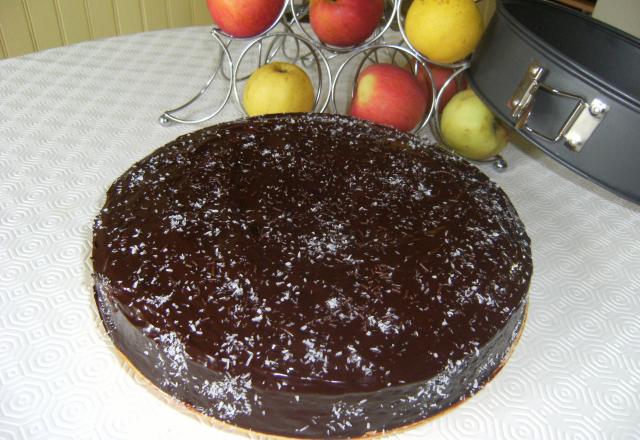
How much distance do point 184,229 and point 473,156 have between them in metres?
0.84

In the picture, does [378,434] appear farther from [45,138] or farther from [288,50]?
[288,50]

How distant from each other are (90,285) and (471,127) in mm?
944

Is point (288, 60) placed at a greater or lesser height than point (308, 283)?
lesser

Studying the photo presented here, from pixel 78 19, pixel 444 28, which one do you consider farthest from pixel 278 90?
pixel 78 19

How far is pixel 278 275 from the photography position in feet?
2.75

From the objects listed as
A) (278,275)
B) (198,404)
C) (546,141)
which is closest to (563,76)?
(546,141)

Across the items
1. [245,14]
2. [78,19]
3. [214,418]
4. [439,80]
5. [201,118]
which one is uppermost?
[245,14]

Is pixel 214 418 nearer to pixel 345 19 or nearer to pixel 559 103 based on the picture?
pixel 559 103

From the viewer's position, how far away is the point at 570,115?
1018 mm

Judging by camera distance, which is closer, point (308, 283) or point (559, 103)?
point (308, 283)

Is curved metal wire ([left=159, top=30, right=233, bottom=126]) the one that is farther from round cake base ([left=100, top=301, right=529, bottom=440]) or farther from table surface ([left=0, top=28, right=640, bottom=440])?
round cake base ([left=100, top=301, right=529, bottom=440])

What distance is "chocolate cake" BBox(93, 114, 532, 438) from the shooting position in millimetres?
735

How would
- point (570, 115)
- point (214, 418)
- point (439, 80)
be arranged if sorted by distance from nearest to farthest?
point (214, 418) < point (570, 115) < point (439, 80)

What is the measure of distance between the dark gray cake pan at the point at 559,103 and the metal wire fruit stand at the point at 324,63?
174 millimetres
